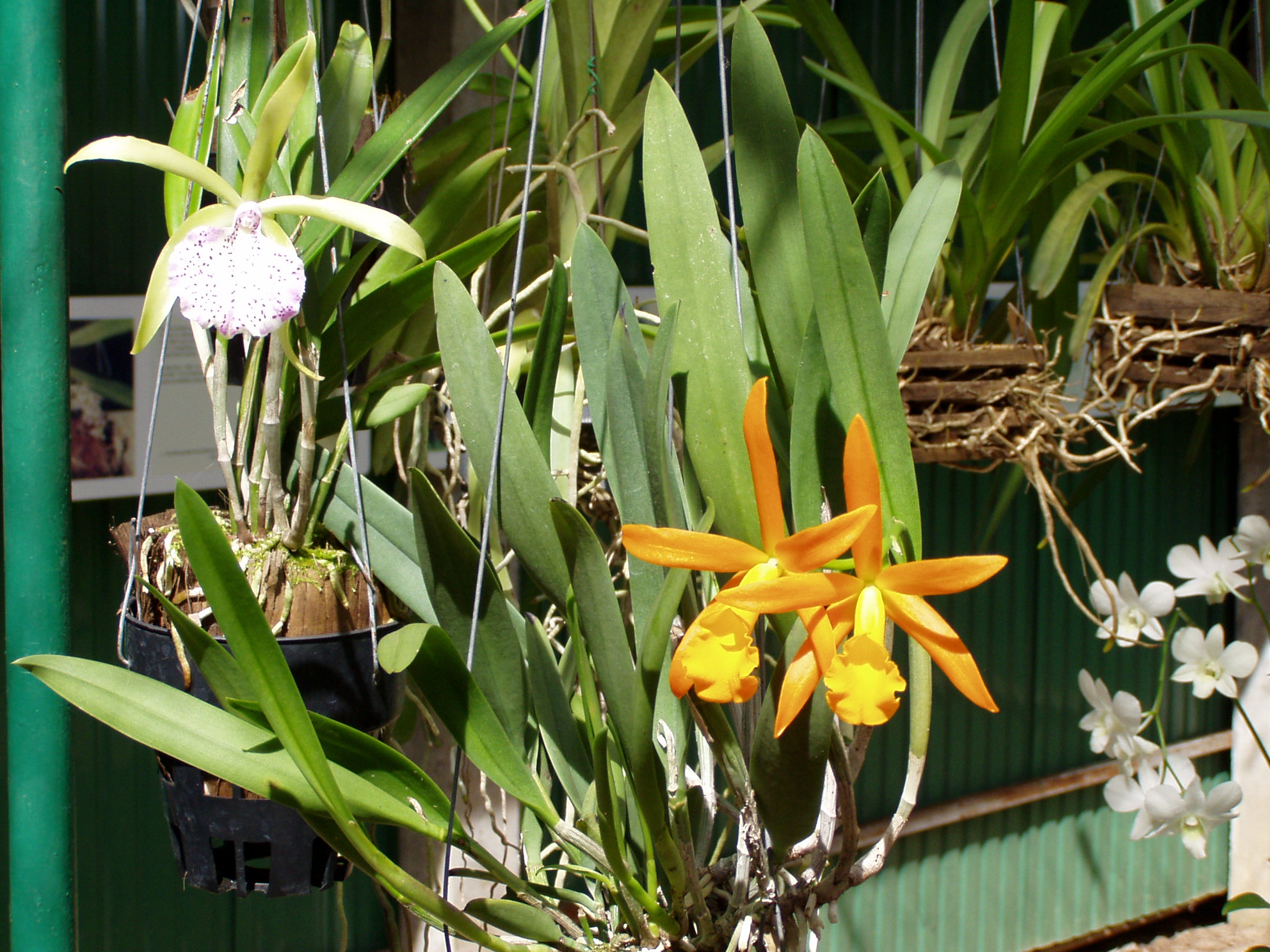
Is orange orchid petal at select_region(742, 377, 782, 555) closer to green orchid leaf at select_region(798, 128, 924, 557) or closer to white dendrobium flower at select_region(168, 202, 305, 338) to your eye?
green orchid leaf at select_region(798, 128, 924, 557)

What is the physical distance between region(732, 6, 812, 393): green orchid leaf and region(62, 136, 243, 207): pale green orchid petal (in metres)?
0.32

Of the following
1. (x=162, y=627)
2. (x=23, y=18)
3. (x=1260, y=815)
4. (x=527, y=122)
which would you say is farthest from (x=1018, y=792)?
(x=23, y=18)

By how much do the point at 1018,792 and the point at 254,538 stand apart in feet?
7.04

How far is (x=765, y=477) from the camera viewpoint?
1.68 feet

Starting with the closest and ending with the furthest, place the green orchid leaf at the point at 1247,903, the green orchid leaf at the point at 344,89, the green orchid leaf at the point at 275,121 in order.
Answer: the green orchid leaf at the point at 275,121 < the green orchid leaf at the point at 344,89 < the green orchid leaf at the point at 1247,903

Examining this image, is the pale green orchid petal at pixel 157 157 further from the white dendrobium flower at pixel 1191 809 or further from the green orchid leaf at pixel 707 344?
the white dendrobium flower at pixel 1191 809

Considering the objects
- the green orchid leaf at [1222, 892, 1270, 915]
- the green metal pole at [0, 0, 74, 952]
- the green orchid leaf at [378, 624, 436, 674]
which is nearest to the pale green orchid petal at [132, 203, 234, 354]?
the green metal pole at [0, 0, 74, 952]

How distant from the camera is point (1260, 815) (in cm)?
260

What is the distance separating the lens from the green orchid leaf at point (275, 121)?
0.56 meters

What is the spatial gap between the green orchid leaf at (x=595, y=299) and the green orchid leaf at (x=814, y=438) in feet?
0.41

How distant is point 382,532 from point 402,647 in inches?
7.3

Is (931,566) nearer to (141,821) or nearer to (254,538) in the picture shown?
(254,538)

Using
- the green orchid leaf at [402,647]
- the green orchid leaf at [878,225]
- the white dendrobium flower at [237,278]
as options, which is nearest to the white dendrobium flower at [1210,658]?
the green orchid leaf at [878,225]

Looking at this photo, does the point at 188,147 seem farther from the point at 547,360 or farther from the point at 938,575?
the point at 938,575
